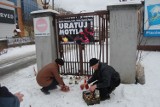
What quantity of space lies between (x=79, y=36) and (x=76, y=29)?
0.26 m

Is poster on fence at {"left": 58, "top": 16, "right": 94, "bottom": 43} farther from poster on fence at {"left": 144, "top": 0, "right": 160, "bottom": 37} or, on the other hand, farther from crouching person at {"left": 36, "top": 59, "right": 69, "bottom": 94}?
poster on fence at {"left": 144, "top": 0, "right": 160, "bottom": 37}

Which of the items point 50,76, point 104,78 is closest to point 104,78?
point 104,78

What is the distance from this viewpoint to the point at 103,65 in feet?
17.0

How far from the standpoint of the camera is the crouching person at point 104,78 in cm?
503

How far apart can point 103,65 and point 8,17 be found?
3316 centimetres

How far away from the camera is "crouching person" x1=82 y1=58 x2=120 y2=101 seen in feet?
16.5

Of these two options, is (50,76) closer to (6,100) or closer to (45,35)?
(45,35)

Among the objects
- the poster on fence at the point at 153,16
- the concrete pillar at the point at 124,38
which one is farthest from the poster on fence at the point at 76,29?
the poster on fence at the point at 153,16

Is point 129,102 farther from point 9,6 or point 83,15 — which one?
point 9,6

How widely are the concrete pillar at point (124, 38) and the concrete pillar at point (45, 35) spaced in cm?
219

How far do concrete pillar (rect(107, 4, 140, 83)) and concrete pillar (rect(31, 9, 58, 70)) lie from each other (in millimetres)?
2188

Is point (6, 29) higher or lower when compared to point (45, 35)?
higher

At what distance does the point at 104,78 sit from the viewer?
504 centimetres

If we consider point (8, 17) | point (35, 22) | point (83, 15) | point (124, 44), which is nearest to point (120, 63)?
point (124, 44)
